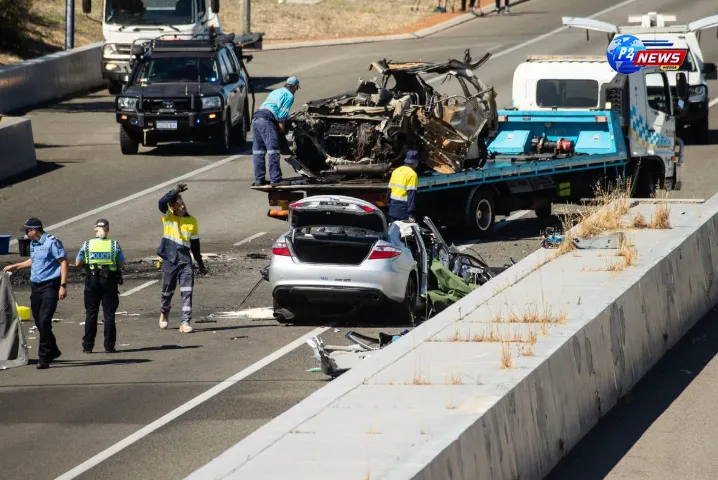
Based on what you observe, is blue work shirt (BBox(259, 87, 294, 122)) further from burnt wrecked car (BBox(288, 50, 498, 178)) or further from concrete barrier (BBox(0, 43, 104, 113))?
concrete barrier (BBox(0, 43, 104, 113))

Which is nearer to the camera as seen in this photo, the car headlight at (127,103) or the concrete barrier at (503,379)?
the concrete barrier at (503,379)

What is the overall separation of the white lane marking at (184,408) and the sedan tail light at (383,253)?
104cm

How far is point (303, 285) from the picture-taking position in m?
15.8

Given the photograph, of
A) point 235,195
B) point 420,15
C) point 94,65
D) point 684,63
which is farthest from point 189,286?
point 420,15

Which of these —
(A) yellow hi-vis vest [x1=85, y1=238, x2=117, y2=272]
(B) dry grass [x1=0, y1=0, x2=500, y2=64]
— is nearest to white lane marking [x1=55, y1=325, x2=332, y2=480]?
(A) yellow hi-vis vest [x1=85, y1=238, x2=117, y2=272]

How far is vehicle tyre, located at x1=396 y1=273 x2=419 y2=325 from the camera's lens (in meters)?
16.1

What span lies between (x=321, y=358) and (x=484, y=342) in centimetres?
227

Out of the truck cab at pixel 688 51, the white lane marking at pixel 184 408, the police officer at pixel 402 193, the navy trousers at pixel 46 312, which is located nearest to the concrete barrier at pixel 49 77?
the truck cab at pixel 688 51

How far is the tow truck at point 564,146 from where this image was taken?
71.2 feet

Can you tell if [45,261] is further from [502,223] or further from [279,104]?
[502,223]

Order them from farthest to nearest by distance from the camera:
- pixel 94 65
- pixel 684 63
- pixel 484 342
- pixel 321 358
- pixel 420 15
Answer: pixel 420 15 → pixel 94 65 → pixel 684 63 → pixel 321 358 → pixel 484 342

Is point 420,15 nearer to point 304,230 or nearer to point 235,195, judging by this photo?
point 235,195

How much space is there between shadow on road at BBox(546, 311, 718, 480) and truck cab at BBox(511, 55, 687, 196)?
369 inches

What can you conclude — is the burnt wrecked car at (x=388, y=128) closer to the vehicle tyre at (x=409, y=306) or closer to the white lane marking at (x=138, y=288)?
the white lane marking at (x=138, y=288)
